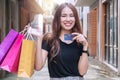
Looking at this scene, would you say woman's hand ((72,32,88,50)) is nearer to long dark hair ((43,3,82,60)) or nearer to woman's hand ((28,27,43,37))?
long dark hair ((43,3,82,60))

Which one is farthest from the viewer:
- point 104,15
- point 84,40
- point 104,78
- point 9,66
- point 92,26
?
point 92,26

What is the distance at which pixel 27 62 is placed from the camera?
2.65m

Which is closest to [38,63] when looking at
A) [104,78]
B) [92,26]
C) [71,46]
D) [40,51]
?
[40,51]

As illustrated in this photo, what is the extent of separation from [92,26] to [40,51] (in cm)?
1845

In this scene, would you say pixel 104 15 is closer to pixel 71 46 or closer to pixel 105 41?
pixel 105 41

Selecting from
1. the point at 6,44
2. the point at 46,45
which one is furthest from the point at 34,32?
the point at 6,44

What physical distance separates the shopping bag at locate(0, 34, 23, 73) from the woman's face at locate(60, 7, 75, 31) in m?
0.39

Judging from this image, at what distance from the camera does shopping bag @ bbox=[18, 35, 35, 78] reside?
104 inches

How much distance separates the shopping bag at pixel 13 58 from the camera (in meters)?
2.63

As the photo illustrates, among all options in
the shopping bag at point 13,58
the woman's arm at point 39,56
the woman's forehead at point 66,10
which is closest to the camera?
the shopping bag at point 13,58

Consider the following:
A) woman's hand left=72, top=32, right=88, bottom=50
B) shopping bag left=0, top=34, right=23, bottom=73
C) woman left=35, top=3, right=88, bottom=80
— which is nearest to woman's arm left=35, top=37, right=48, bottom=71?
woman left=35, top=3, right=88, bottom=80

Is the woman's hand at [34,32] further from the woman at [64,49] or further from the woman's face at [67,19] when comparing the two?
the woman's face at [67,19]

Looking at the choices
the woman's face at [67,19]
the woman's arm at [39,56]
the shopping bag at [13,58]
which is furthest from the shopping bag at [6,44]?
the woman's face at [67,19]

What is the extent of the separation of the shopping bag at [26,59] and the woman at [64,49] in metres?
0.09
